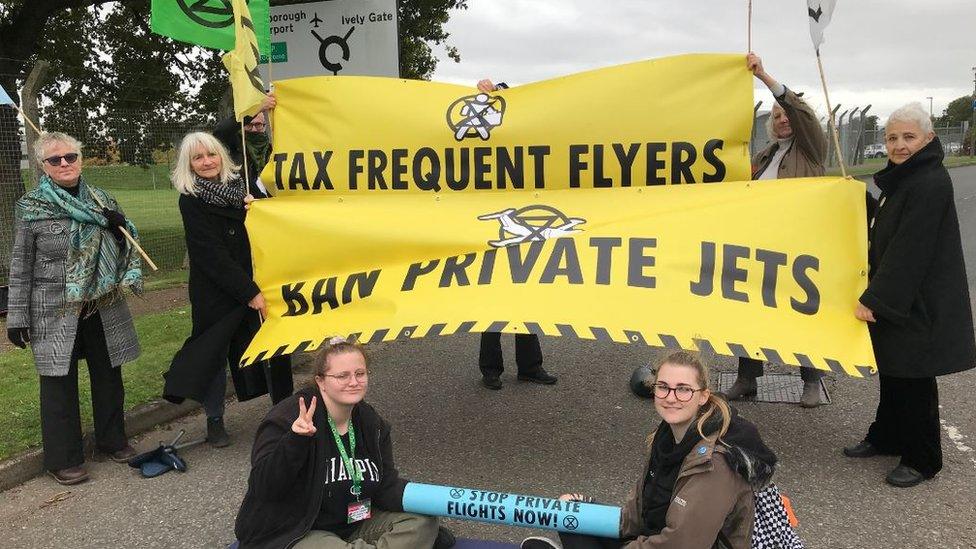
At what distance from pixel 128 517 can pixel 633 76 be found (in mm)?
3556

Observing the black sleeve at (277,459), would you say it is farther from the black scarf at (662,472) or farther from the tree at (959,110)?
the tree at (959,110)

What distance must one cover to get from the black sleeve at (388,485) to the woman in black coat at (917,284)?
234cm

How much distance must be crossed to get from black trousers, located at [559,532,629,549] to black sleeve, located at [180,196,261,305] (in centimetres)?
228

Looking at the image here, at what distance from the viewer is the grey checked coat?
390 centimetres

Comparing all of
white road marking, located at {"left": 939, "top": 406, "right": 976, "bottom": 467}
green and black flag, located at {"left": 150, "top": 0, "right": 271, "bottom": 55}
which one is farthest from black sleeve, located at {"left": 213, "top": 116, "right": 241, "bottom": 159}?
white road marking, located at {"left": 939, "top": 406, "right": 976, "bottom": 467}

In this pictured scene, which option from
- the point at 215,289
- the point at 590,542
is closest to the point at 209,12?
the point at 215,289

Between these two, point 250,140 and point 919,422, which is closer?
point 919,422

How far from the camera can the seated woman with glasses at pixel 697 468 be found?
A: 2.29 meters

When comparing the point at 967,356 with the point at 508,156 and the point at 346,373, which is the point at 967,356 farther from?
the point at 346,373

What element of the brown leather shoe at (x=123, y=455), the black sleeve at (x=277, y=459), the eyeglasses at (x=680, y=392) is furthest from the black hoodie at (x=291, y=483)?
the brown leather shoe at (x=123, y=455)

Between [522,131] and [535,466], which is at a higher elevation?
[522,131]

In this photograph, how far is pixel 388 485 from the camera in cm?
297

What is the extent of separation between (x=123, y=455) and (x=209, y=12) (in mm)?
2813

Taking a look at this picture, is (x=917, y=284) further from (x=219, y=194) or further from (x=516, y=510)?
(x=219, y=194)
